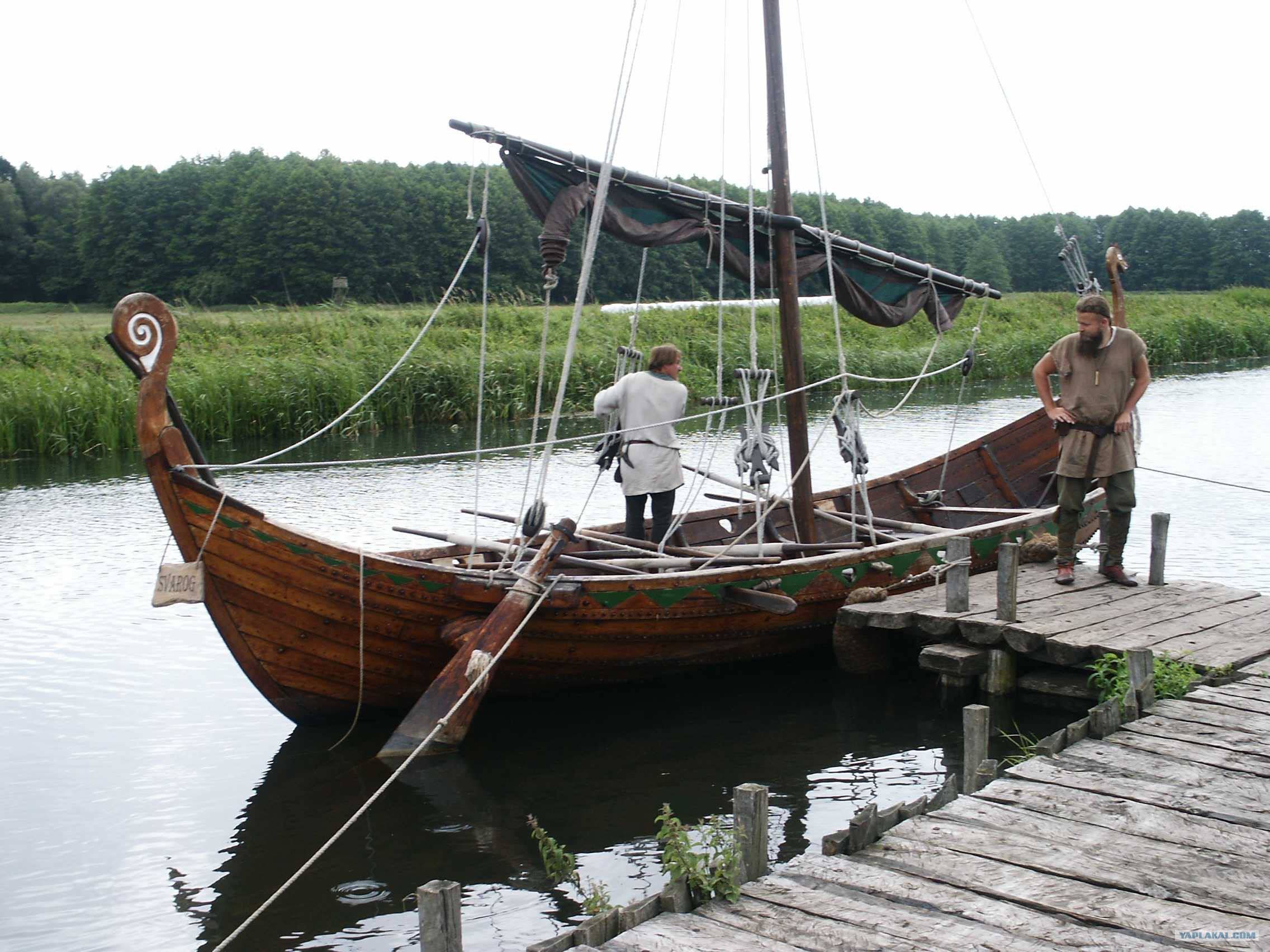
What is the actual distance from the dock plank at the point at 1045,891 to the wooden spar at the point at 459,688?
2917 millimetres

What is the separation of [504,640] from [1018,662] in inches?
125

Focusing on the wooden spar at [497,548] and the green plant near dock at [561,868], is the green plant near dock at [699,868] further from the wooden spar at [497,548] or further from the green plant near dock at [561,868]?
the wooden spar at [497,548]

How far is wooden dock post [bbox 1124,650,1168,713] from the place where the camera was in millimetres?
5684

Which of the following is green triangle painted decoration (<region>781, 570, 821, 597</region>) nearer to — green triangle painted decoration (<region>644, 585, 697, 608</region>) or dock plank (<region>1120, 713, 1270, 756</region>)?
green triangle painted decoration (<region>644, 585, 697, 608</region>)

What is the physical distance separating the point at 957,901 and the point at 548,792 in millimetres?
3072

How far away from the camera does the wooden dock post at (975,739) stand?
4793 mm

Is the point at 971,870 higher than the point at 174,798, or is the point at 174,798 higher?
the point at 971,870

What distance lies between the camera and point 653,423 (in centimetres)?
789

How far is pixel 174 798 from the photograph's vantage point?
21.5ft

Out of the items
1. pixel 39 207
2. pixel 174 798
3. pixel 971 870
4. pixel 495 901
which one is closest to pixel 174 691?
pixel 174 798

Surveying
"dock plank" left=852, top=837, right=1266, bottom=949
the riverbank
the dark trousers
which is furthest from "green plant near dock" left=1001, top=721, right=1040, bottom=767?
the riverbank

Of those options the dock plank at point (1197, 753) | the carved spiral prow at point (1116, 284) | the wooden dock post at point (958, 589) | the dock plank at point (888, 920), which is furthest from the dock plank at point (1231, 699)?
the carved spiral prow at point (1116, 284)

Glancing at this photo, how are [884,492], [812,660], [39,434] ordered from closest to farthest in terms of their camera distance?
[812,660] → [884,492] → [39,434]

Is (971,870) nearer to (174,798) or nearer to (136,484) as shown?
(174,798)
